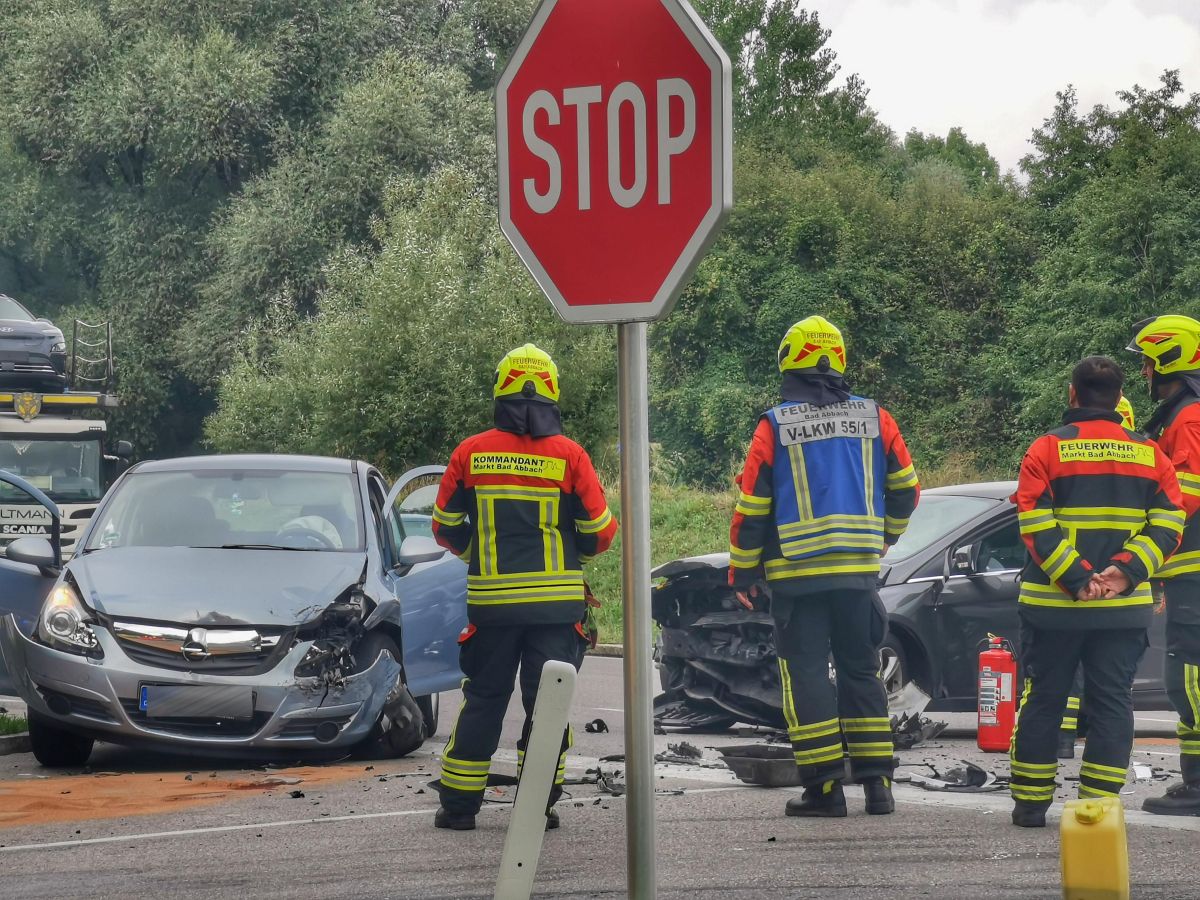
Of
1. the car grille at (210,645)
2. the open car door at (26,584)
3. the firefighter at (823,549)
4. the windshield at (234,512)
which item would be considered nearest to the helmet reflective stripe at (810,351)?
the firefighter at (823,549)

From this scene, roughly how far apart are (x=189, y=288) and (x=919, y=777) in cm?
3749

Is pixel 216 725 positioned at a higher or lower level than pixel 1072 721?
higher

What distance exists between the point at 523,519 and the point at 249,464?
3.72 metres

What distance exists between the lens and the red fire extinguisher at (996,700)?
9586 millimetres

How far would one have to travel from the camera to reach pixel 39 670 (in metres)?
8.65

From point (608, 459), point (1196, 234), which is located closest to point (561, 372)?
point (608, 459)

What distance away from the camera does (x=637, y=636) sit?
409 cm

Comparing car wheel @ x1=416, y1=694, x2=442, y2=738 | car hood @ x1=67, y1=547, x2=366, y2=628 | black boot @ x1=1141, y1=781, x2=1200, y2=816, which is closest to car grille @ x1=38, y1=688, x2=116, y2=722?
car hood @ x1=67, y1=547, x2=366, y2=628

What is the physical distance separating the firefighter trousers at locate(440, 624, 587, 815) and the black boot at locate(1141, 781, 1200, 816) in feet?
8.33

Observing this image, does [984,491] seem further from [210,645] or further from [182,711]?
[182,711]

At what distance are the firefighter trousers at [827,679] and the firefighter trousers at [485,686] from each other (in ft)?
3.35

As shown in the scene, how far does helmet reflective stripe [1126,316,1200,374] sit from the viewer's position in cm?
753

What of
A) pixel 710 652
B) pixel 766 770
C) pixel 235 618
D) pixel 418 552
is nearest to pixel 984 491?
pixel 710 652

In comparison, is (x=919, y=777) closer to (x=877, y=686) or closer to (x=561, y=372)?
(x=877, y=686)
